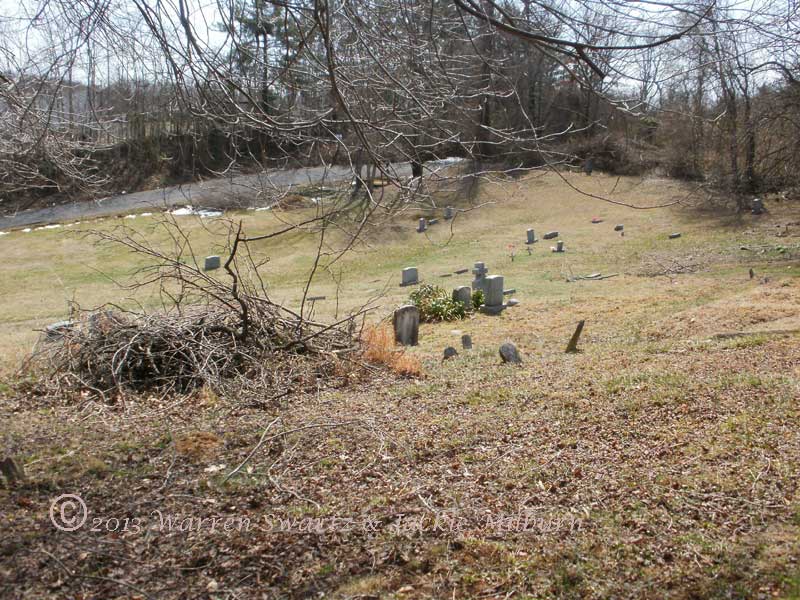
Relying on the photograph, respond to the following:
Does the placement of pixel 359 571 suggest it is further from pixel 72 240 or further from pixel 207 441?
pixel 72 240

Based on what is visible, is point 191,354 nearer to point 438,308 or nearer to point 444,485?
point 444,485

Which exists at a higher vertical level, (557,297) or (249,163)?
(249,163)

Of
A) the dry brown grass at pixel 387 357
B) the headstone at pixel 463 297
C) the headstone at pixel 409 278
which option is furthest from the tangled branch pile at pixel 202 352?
the headstone at pixel 409 278

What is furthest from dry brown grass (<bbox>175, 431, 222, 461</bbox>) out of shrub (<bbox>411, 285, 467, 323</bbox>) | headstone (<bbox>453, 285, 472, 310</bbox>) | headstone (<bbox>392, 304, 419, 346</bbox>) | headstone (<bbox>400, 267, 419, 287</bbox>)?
headstone (<bbox>400, 267, 419, 287</bbox>)

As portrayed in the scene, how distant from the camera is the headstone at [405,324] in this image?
11.1 m

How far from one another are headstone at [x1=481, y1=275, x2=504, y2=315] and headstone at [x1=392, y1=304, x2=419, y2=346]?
388 centimetres

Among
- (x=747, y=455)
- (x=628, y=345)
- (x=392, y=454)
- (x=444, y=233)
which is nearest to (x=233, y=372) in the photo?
(x=392, y=454)

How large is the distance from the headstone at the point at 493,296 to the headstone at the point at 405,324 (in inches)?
153

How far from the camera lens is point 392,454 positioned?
14.2 feet

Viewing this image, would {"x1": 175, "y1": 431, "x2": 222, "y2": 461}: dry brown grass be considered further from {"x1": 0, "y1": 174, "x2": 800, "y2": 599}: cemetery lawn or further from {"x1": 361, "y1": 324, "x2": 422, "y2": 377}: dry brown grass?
{"x1": 361, "y1": 324, "x2": 422, "y2": 377}: dry brown grass

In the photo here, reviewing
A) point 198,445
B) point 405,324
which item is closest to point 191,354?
point 198,445

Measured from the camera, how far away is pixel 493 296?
14.9m

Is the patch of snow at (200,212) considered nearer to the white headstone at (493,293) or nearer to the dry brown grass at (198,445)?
the dry brown grass at (198,445)

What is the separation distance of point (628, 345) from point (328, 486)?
624 cm
